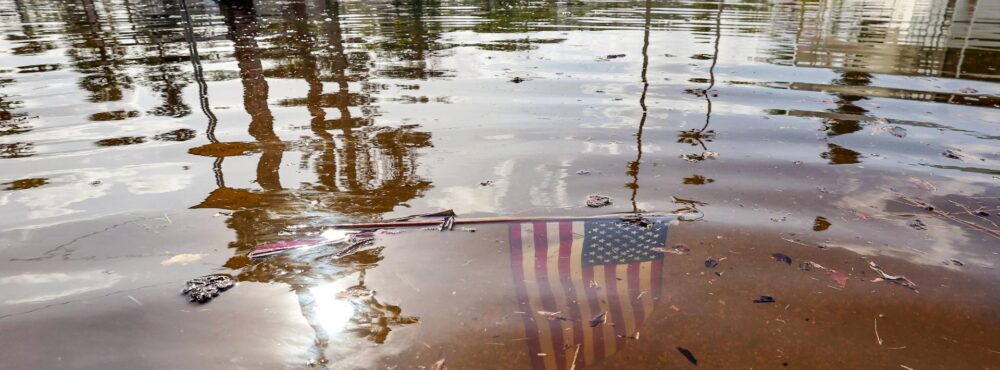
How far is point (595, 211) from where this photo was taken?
2975mm

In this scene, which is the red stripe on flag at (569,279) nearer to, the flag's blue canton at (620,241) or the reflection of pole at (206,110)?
the flag's blue canton at (620,241)

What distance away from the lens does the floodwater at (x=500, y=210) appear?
2.02 meters

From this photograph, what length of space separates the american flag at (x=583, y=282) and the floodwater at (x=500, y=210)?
0.04 ft

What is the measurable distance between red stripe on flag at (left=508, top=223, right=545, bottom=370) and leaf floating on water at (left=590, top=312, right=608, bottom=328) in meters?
0.22

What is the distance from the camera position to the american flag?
198 centimetres

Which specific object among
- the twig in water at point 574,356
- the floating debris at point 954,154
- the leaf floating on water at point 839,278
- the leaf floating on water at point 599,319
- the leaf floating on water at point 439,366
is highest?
the floating debris at point 954,154

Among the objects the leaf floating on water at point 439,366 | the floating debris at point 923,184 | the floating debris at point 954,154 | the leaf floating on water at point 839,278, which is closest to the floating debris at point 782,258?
the leaf floating on water at point 839,278

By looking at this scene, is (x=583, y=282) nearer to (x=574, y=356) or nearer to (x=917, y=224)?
(x=574, y=356)

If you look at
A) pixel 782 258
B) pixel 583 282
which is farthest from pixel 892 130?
pixel 583 282

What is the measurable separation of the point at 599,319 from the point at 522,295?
1.11 feet

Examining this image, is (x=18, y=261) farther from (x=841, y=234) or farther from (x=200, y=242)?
(x=841, y=234)

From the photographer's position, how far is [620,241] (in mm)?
2646

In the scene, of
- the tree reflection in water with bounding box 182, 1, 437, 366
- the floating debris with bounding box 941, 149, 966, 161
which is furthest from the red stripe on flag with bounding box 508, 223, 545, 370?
the floating debris with bounding box 941, 149, 966, 161

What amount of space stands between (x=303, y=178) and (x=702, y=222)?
2.43 meters
